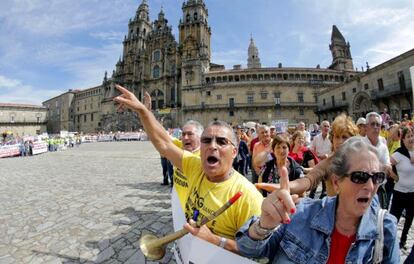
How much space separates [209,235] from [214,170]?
59cm

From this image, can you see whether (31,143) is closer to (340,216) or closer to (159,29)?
(340,216)

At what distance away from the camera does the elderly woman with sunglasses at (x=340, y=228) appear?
137cm

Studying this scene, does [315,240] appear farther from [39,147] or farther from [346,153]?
[39,147]

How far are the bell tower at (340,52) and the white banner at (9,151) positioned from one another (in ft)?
179

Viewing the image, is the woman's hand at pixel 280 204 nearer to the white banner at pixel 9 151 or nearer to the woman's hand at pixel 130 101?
the woman's hand at pixel 130 101

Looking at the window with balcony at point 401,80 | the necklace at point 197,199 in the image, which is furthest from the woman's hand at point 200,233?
the window with balcony at point 401,80

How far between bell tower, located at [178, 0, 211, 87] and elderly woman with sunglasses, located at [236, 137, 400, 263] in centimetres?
4922

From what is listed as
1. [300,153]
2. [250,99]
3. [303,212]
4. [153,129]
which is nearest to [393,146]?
[300,153]

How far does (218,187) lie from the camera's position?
2072 millimetres

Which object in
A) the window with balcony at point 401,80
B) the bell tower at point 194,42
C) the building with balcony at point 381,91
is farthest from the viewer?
the bell tower at point 194,42

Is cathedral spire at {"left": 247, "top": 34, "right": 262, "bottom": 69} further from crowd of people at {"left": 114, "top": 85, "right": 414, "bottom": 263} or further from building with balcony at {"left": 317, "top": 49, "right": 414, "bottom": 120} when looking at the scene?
crowd of people at {"left": 114, "top": 85, "right": 414, "bottom": 263}

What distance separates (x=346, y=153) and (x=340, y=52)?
57.8 metres

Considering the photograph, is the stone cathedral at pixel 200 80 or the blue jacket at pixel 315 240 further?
the stone cathedral at pixel 200 80

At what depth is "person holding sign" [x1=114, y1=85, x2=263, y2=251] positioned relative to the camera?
72.1 inches
